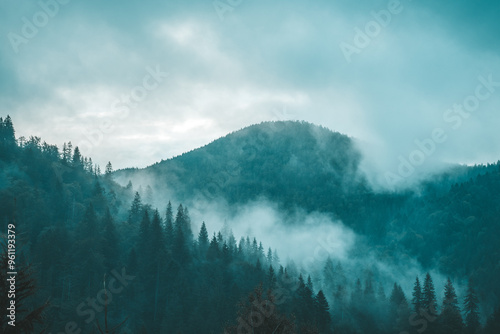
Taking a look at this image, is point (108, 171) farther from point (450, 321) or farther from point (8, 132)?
point (450, 321)

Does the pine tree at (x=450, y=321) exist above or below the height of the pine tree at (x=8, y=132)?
below

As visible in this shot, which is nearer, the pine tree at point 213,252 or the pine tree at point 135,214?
the pine tree at point 213,252

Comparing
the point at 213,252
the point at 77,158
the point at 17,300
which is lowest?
the point at 213,252

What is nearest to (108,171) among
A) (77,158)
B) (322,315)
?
(77,158)

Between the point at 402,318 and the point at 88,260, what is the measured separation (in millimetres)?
78623

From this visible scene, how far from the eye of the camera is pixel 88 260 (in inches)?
3994

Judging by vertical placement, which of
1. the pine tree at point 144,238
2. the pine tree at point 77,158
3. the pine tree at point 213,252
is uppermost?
the pine tree at point 77,158

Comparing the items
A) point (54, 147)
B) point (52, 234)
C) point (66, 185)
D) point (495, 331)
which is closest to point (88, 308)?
point (52, 234)

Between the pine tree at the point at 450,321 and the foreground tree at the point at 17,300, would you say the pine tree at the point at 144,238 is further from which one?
the foreground tree at the point at 17,300

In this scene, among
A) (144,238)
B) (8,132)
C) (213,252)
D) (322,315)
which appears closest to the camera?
(322,315)

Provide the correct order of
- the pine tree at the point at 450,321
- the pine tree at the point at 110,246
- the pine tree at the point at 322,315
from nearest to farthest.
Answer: the pine tree at the point at 450,321
the pine tree at the point at 322,315
the pine tree at the point at 110,246

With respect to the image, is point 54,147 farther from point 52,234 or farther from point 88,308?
point 88,308

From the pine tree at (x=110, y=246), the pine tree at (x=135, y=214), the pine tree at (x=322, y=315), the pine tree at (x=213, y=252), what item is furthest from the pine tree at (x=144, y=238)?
the pine tree at (x=322, y=315)

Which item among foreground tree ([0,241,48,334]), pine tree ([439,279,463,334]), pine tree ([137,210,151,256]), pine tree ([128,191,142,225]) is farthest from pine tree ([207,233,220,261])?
foreground tree ([0,241,48,334])
